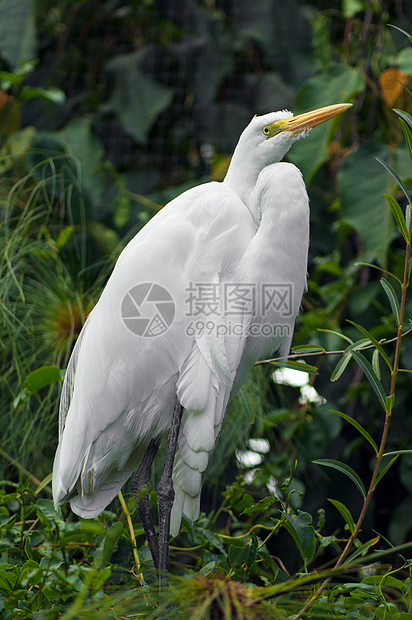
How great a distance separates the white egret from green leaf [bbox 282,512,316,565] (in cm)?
14

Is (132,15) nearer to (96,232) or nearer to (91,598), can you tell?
(96,232)

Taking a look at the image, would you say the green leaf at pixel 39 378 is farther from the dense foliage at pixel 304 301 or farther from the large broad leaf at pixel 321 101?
the large broad leaf at pixel 321 101

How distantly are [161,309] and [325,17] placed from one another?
1.44 m

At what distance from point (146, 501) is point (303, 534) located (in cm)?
28

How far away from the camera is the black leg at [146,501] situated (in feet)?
2.79

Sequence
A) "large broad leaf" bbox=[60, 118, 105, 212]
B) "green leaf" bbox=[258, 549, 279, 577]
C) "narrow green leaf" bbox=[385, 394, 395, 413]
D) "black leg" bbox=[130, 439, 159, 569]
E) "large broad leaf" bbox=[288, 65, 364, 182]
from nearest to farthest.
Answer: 1. "narrow green leaf" bbox=[385, 394, 395, 413]
2. "green leaf" bbox=[258, 549, 279, 577]
3. "black leg" bbox=[130, 439, 159, 569]
4. "large broad leaf" bbox=[288, 65, 364, 182]
5. "large broad leaf" bbox=[60, 118, 105, 212]

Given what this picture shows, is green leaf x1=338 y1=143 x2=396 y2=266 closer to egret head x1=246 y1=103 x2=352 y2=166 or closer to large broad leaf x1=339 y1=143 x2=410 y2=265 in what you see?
large broad leaf x1=339 y1=143 x2=410 y2=265

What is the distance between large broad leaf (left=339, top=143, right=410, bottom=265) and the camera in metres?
1.37

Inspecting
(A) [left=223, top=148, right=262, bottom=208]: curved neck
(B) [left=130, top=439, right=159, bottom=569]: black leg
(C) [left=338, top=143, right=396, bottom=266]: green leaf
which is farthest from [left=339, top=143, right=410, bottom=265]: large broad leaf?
(B) [left=130, top=439, right=159, bottom=569]: black leg

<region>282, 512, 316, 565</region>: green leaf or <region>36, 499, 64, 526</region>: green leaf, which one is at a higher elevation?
<region>282, 512, 316, 565</region>: green leaf

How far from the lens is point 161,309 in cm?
84

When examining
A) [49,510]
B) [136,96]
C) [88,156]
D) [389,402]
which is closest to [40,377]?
[49,510]

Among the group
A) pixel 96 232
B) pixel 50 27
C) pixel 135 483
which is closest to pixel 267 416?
pixel 135 483

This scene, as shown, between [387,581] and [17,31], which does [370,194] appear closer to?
[387,581]
